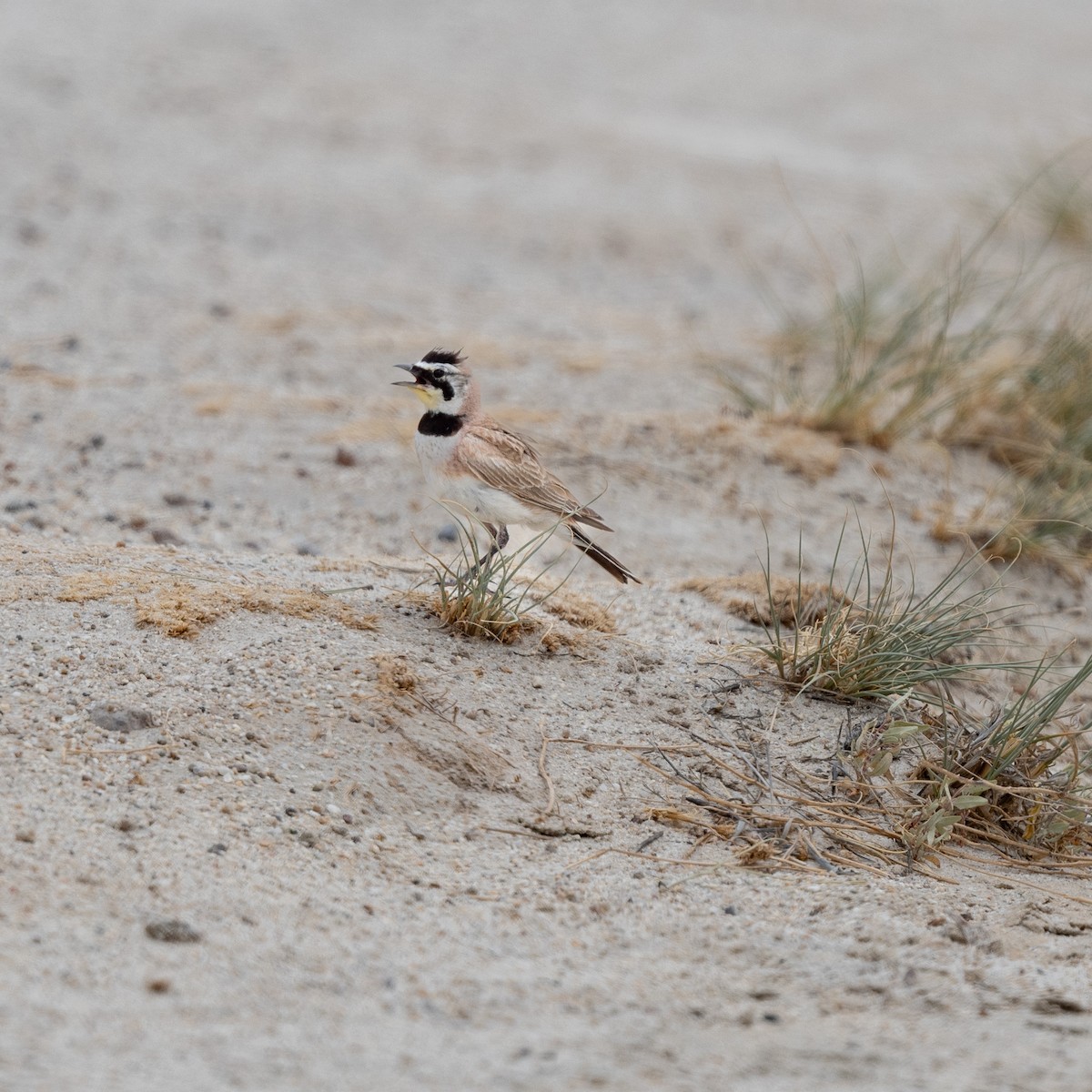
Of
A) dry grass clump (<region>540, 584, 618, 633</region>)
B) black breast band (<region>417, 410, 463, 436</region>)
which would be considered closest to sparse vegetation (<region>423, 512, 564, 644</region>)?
dry grass clump (<region>540, 584, 618, 633</region>)

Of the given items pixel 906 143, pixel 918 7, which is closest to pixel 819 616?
pixel 906 143

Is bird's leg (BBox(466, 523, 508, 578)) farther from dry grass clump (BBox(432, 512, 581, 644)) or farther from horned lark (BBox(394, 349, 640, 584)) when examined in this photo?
dry grass clump (BBox(432, 512, 581, 644))

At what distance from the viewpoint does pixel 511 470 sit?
165 inches

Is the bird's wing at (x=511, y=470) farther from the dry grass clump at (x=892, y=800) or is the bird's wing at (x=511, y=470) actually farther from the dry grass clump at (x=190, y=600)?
the dry grass clump at (x=892, y=800)

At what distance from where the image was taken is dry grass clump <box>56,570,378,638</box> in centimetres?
369

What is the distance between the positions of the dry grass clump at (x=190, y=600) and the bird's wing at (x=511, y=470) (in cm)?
60

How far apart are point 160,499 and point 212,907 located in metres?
2.66

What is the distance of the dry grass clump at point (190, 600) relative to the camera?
145 inches

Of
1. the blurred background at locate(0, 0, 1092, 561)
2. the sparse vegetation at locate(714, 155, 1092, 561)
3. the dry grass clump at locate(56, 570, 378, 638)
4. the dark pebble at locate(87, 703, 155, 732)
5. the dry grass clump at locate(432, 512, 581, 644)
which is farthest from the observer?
the blurred background at locate(0, 0, 1092, 561)

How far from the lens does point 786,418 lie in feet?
19.7

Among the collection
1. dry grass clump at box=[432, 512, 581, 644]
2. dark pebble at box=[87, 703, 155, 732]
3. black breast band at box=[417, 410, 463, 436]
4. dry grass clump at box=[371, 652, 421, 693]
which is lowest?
dark pebble at box=[87, 703, 155, 732]

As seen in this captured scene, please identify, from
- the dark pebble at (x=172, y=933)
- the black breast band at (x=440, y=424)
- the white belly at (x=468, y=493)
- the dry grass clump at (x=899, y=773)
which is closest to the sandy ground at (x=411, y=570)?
the dark pebble at (x=172, y=933)

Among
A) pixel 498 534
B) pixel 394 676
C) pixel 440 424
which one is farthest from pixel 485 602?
pixel 440 424

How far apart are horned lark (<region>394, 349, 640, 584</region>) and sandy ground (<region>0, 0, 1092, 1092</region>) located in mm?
307
